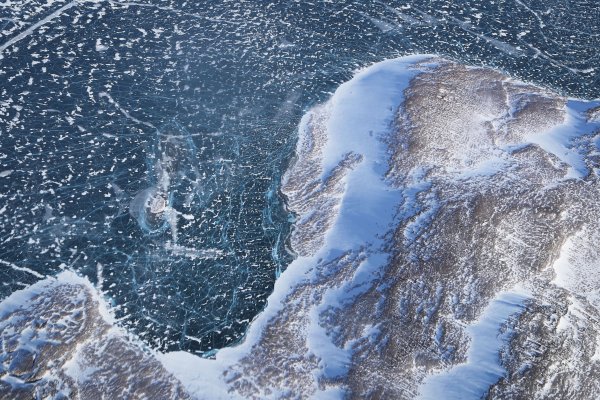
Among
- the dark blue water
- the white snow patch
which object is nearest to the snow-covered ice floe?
the white snow patch

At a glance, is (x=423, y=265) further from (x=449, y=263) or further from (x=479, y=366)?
(x=479, y=366)

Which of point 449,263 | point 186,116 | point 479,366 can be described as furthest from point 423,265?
point 186,116

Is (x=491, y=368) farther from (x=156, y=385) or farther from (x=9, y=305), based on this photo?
(x=9, y=305)

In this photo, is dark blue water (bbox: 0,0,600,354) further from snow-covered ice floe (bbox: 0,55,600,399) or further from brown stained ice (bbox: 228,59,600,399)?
brown stained ice (bbox: 228,59,600,399)

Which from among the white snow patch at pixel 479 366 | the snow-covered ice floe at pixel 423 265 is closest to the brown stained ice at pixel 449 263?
the snow-covered ice floe at pixel 423 265

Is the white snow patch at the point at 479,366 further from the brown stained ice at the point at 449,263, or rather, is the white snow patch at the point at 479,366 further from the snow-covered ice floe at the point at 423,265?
the brown stained ice at the point at 449,263

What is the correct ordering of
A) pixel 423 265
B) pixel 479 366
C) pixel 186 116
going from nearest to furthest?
pixel 479 366 < pixel 423 265 < pixel 186 116

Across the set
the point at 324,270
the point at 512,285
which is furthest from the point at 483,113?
the point at 324,270
